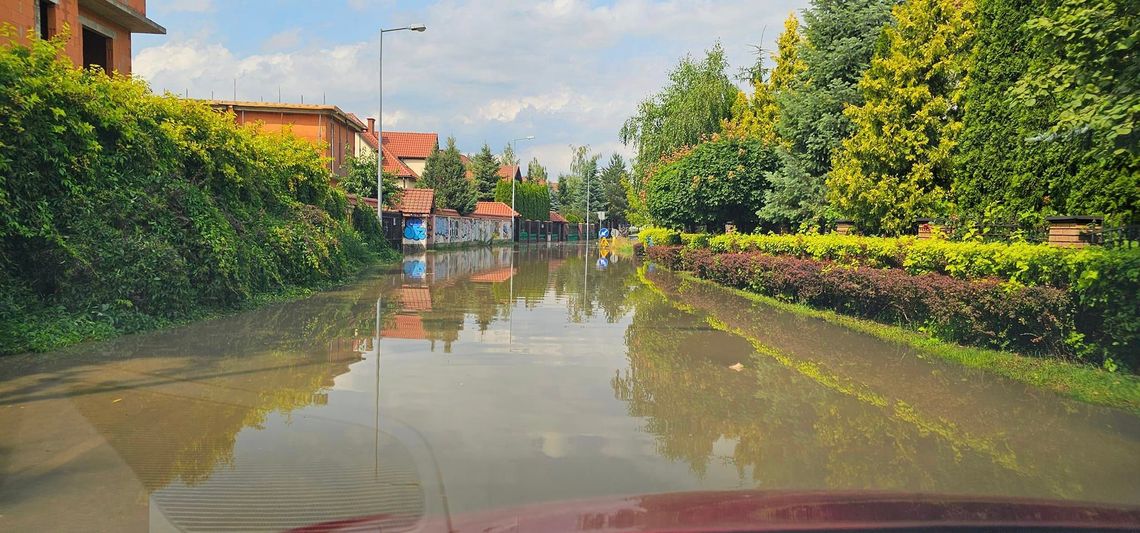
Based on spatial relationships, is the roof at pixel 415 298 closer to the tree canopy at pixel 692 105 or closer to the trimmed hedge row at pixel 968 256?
the trimmed hedge row at pixel 968 256

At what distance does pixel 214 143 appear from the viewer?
13125 mm

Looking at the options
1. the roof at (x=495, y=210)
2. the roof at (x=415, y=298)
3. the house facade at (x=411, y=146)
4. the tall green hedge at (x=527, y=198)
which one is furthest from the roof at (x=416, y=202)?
the tall green hedge at (x=527, y=198)

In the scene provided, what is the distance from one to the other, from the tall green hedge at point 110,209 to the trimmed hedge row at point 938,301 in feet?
34.7

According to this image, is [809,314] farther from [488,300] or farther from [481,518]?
[481,518]

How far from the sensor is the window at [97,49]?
17406 millimetres

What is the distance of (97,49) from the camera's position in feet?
58.9

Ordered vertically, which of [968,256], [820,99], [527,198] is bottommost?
[968,256]

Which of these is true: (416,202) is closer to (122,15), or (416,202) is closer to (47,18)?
(122,15)

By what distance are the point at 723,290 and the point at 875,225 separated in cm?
494

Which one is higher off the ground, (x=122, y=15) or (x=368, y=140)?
(x=368, y=140)

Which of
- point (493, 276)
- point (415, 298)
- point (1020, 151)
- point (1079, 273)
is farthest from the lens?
point (493, 276)

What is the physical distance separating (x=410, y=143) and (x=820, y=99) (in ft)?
172

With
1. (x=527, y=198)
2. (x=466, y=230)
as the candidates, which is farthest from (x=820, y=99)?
(x=527, y=198)

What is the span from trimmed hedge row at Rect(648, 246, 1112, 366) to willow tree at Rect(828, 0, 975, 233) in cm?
189
